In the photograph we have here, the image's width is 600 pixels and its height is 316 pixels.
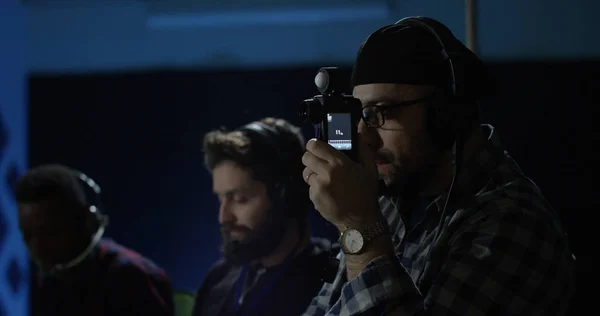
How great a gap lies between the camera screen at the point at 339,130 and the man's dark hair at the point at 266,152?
84 cm

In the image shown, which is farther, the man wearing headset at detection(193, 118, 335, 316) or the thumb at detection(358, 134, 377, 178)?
the man wearing headset at detection(193, 118, 335, 316)

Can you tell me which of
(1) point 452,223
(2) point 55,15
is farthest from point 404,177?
(2) point 55,15

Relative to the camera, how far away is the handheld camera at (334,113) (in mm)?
1062

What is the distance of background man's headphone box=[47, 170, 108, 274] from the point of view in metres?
2.39

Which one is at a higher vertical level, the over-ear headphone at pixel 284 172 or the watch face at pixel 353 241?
the watch face at pixel 353 241

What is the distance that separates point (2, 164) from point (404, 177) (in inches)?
81.3

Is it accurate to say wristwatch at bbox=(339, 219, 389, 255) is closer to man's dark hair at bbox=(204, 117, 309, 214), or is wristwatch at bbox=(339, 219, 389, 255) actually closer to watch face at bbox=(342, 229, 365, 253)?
watch face at bbox=(342, 229, 365, 253)

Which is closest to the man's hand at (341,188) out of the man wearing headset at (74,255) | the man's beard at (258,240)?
the man's beard at (258,240)

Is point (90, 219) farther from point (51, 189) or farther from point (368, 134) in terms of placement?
point (368, 134)

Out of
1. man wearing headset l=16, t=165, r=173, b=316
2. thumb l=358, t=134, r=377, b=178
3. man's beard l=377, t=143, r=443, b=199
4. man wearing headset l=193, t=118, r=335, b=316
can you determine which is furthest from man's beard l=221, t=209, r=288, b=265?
thumb l=358, t=134, r=377, b=178

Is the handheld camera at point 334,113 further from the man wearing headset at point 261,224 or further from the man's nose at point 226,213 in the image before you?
the man's nose at point 226,213

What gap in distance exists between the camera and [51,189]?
2406 millimetres

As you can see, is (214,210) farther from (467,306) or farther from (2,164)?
(467,306)

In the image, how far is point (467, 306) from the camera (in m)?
0.97
